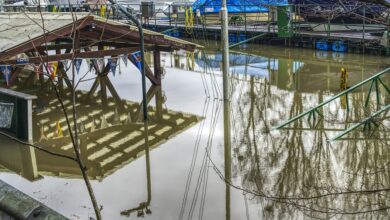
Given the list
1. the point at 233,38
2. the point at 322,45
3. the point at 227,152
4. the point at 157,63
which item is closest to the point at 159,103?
the point at 157,63

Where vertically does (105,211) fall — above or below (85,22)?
below

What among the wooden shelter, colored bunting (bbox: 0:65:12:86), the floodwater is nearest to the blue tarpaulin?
the wooden shelter

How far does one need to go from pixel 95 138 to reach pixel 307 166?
4.94m

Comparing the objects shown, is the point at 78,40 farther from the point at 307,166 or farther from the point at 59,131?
the point at 307,166

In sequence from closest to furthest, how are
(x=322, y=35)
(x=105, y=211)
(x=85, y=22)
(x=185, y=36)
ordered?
(x=105, y=211) < (x=85, y=22) < (x=322, y=35) < (x=185, y=36)

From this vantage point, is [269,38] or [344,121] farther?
[269,38]

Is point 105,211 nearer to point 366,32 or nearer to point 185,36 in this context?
point 366,32

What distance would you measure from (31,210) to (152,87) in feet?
46.7

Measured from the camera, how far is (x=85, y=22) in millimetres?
15172

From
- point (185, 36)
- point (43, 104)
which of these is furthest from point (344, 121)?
point (185, 36)

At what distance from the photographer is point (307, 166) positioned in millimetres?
9852

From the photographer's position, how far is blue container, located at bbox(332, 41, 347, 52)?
2643cm

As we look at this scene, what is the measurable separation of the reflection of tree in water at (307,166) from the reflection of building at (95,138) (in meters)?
1.86

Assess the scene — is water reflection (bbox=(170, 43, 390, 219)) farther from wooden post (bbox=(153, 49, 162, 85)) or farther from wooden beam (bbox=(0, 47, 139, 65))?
wooden beam (bbox=(0, 47, 139, 65))
